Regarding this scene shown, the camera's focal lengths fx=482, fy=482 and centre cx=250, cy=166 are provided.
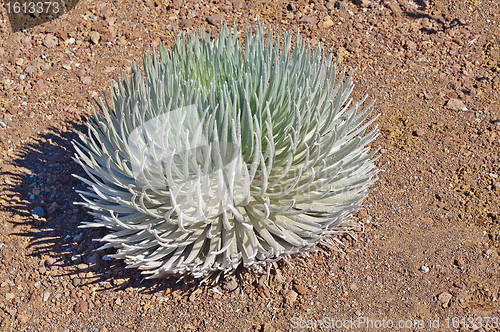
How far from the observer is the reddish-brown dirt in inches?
93.4

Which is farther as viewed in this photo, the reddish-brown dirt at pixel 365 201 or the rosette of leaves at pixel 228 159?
the reddish-brown dirt at pixel 365 201

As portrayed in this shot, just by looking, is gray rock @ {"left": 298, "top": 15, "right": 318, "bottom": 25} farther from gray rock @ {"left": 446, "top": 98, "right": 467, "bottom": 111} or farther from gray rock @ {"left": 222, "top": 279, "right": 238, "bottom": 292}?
gray rock @ {"left": 222, "top": 279, "right": 238, "bottom": 292}

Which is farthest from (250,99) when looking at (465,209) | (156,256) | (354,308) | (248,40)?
(465,209)

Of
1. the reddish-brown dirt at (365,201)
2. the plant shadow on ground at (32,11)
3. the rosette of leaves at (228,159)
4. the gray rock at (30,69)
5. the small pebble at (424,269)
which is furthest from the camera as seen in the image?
the plant shadow on ground at (32,11)

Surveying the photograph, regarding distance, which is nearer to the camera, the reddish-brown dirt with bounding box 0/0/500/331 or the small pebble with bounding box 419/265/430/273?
the reddish-brown dirt with bounding box 0/0/500/331

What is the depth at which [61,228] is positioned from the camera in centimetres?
272

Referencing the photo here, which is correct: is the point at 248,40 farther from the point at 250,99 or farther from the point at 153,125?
the point at 153,125

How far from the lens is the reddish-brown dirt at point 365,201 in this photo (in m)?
2.37

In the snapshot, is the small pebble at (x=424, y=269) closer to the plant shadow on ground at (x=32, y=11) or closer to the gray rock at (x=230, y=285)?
the gray rock at (x=230, y=285)

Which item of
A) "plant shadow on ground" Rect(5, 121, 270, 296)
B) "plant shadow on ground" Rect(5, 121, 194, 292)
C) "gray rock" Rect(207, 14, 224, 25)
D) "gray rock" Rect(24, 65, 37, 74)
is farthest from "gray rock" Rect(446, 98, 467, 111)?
"gray rock" Rect(24, 65, 37, 74)

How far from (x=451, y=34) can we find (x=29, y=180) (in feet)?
10.6

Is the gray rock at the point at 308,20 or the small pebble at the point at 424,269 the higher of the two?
the gray rock at the point at 308,20

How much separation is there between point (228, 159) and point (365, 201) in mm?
1126

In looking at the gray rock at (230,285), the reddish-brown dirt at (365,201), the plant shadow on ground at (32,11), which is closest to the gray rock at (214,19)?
the reddish-brown dirt at (365,201)
